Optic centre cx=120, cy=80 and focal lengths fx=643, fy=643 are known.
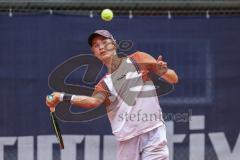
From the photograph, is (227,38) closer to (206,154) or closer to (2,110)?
(206,154)

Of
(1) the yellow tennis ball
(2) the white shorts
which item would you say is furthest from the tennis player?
(1) the yellow tennis ball

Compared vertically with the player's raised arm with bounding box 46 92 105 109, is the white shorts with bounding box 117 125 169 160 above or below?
below

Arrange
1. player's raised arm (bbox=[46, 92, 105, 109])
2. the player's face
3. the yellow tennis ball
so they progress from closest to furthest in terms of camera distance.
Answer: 1. player's raised arm (bbox=[46, 92, 105, 109])
2. the player's face
3. the yellow tennis ball

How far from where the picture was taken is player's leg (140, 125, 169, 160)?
4996 mm

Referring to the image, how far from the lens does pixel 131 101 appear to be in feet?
16.9

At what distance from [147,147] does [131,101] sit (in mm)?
396

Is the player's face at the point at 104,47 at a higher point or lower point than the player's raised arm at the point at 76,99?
higher

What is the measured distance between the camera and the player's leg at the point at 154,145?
4996 millimetres

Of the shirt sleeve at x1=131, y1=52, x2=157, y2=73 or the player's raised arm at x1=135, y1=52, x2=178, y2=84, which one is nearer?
the player's raised arm at x1=135, y1=52, x2=178, y2=84

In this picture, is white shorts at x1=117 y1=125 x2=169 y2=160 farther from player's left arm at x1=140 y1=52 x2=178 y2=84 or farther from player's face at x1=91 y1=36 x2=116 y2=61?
player's face at x1=91 y1=36 x2=116 y2=61

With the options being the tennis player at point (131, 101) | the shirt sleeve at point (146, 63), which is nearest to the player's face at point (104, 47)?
the tennis player at point (131, 101)

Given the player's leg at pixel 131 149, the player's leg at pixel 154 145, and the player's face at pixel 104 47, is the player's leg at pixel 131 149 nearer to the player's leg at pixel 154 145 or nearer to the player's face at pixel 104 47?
the player's leg at pixel 154 145

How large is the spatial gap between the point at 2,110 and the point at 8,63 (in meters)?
0.45

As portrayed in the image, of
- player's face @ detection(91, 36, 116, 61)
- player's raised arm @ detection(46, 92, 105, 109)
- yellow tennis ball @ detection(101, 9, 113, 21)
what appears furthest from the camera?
yellow tennis ball @ detection(101, 9, 113, 21)
